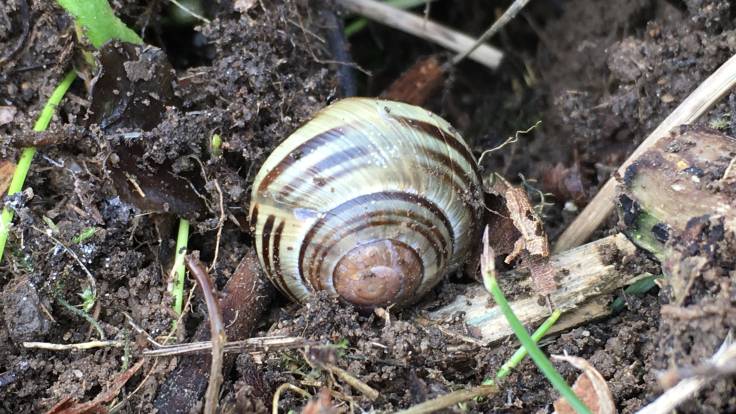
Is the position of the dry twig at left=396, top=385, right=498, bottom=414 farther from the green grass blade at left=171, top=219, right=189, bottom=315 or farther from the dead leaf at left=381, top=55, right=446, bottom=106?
the dead leaf at left=381, top=55, right=446, bottom=106

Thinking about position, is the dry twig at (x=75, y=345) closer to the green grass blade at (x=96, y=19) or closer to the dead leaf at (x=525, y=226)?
the green grass blade at (x=96, y=19)

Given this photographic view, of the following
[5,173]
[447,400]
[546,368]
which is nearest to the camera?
[546,368]

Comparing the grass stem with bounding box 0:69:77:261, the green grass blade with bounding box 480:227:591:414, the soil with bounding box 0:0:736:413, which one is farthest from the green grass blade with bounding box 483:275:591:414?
the grass stem with bounding box 0:69:77:261

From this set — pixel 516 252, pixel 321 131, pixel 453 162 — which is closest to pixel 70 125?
pixel 321 131

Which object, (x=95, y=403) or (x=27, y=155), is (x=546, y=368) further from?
(x=27, y=155)

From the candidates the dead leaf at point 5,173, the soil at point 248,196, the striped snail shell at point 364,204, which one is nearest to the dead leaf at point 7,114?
the soil at point 248,196


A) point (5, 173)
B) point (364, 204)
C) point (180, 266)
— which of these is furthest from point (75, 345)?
point (364, 204)

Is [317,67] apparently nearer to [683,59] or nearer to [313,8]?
[313,8]
